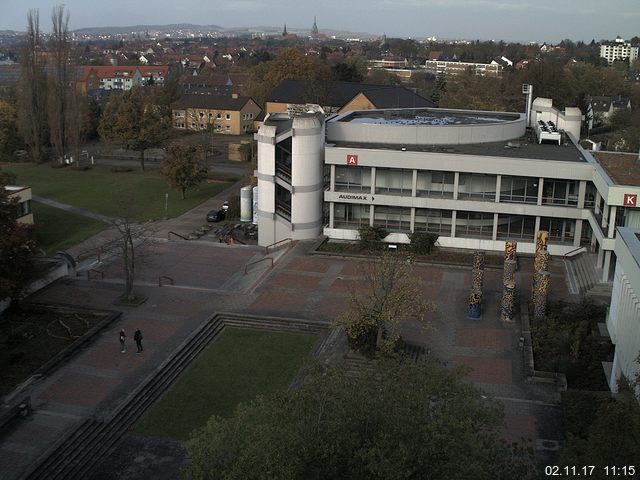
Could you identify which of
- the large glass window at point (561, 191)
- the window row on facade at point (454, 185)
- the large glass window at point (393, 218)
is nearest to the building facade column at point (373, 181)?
the window row on facade at point (454, 185)

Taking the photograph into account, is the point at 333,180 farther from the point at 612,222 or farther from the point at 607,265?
the point at 607,265

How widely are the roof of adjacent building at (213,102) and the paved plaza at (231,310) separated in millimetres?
51177

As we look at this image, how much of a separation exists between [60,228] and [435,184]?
24.7 metres

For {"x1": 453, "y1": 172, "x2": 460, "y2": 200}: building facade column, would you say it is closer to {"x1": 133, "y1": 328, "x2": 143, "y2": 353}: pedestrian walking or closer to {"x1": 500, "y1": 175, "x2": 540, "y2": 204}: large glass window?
{"x1": 500, "y1": 175, "x2": 540, "y2": 204}: large glass window

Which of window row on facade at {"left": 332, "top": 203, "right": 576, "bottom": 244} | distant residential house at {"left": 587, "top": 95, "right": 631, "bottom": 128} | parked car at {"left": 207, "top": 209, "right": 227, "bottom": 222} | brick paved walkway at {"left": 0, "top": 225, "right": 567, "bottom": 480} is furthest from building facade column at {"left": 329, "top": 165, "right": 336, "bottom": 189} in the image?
distant residential house at {"left": 587, "top": 95, "right": 631, "bottom": 128}

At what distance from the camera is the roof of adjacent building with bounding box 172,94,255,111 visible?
299ft

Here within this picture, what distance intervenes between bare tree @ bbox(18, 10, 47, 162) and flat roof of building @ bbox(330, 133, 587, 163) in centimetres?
3891

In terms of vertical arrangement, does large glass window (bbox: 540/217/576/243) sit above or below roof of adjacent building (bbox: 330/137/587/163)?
below

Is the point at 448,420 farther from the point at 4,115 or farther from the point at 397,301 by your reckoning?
the point at 4,115

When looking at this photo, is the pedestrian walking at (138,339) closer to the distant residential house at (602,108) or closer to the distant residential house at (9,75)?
the distant residential house at (602,108)

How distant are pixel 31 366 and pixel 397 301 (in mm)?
14048

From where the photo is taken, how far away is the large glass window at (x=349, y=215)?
43531mm

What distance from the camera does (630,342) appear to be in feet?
73.9

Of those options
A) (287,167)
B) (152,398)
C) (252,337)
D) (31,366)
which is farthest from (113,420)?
(287,167)
